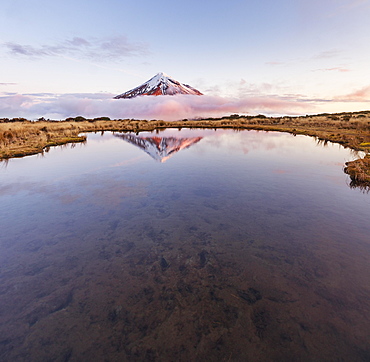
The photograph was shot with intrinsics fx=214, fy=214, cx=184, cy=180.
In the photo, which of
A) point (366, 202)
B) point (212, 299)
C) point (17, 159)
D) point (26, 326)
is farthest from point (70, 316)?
point (17, 159)

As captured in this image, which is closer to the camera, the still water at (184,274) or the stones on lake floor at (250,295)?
the still water at (184,274)

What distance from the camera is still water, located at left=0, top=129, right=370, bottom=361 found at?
4105 mm

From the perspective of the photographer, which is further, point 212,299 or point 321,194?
point 321,194

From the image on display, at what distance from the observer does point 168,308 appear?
4840 mm

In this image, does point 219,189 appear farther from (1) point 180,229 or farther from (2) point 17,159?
(2) point 17,159

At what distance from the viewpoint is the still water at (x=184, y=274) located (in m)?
4.11

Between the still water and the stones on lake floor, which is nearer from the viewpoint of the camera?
the still water

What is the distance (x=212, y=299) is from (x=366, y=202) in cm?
1024

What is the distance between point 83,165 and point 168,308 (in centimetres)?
1715

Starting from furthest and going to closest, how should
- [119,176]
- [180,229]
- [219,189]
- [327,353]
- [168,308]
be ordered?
[119,176], [219,189], [180,229], [168,308], [327,353]

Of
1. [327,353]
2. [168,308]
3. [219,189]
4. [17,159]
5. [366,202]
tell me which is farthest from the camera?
[17,159]

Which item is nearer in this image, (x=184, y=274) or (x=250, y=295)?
(x=250, y=295)

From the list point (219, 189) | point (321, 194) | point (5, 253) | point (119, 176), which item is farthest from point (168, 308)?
point (119, 176)

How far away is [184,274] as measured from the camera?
5.90 m
